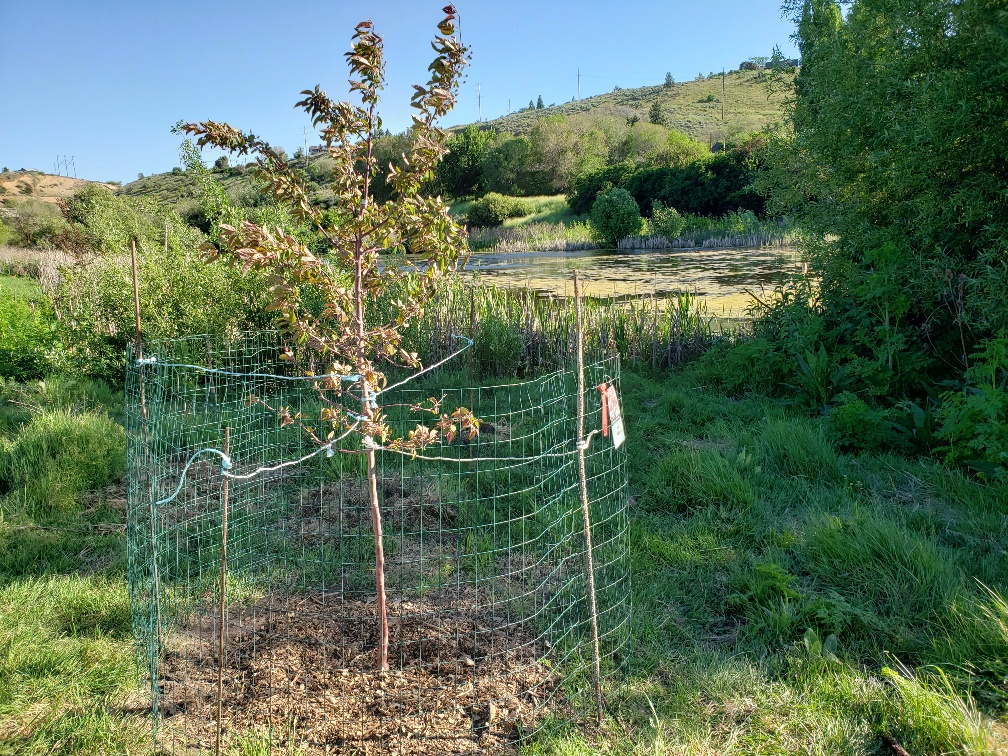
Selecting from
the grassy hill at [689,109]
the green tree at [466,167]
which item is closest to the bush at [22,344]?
the green tree at [466,167]

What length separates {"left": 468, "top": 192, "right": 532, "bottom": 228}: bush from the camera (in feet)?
104

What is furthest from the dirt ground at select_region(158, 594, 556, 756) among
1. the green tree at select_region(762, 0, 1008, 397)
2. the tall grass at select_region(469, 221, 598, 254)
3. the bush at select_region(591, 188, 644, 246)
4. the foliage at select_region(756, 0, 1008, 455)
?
the tall grass at select_region(469, 221, 598, 254)

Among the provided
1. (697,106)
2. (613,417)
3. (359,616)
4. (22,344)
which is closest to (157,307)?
(22,344)

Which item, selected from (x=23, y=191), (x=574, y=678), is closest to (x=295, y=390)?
(x=574, y=678)

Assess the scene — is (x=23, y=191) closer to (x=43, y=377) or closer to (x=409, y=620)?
(x=43, y=377)

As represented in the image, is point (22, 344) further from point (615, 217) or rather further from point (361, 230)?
point (615, 217)

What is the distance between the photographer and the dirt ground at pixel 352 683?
7.12ft

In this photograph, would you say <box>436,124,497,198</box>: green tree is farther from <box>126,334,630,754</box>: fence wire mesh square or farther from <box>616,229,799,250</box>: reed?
<box>126,334,630,754</box>: fence wire mesh square

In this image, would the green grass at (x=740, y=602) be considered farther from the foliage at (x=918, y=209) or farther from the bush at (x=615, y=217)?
the bush at (x=615, y=217)

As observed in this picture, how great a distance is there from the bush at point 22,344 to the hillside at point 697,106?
4557 centimetres

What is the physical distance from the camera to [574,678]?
98.7 inches

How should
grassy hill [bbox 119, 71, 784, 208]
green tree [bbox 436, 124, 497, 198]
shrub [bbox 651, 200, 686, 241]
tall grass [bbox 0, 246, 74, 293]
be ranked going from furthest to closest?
grassy hill [bbox 119, 71, 784, 208], green tree [bbox 436, 124, 497, 198], shrub [bbox 651, 200, 686, 241], tall grass [bbox 0, 246, 74, 293]

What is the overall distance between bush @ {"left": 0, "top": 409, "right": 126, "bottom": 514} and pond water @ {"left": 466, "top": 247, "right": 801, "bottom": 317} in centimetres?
526

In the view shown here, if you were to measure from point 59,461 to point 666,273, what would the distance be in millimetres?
11593
